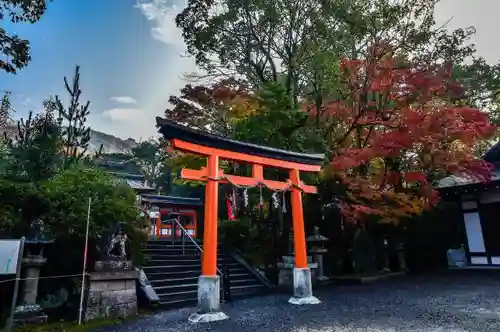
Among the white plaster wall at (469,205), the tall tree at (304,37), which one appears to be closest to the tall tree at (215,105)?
the tall tree at (304,37)

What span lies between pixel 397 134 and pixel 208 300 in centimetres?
799

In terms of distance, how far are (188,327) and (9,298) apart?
166 inches

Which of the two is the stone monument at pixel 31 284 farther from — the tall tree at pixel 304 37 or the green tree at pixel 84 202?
the tall tree at pixel 304 37

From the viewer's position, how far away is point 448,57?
46.0ft

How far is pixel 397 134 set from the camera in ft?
34.3

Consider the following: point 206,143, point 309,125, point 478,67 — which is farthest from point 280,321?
point 478,67

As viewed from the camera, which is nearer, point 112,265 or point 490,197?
point 112,265

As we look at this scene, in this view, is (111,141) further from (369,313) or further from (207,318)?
(369,313)

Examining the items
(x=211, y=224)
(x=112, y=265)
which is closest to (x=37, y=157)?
(x=112, y=265)

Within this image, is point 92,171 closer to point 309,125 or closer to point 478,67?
point 309,125

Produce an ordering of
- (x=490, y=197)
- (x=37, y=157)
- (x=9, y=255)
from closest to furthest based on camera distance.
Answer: (x=9, y=255)
(x=37, y=157)
(x=490, y=197)

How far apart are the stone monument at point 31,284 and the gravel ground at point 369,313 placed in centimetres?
155

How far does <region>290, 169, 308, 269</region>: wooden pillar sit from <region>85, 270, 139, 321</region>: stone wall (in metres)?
4.20

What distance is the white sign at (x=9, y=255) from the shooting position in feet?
17.0
